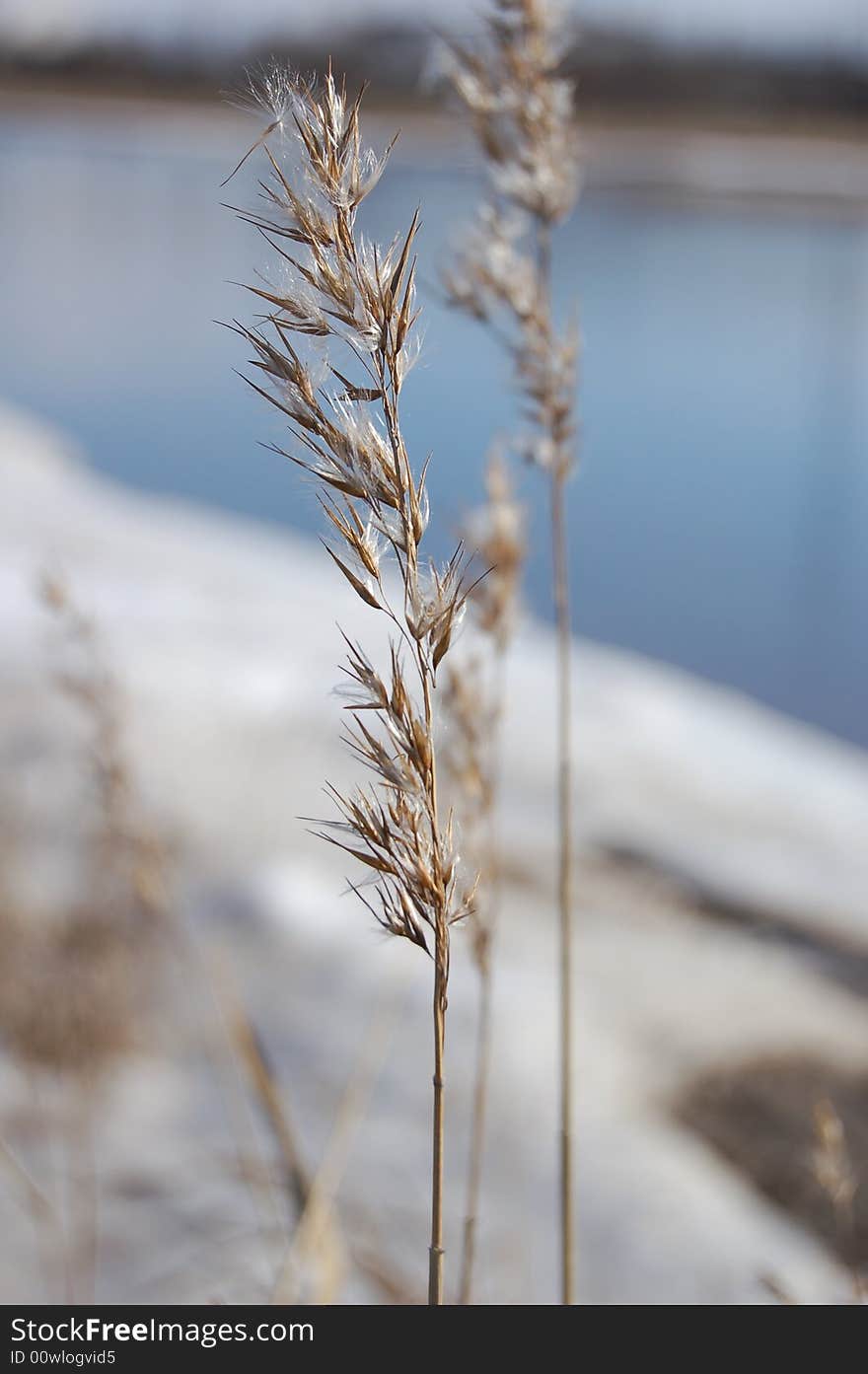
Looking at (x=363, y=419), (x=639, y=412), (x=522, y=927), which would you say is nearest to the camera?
A: (x=363, y=419)

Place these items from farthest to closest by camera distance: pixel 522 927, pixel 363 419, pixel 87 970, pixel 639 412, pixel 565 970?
pixel 639 412 → pixel 522 927 → pixel 87 970 → pixel 565 970 → pixel 363 419

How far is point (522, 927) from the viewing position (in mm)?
1804

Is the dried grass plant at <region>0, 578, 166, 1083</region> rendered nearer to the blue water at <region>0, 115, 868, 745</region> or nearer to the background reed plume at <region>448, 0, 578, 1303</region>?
the background reed plume at <region>448, 0, 578, 1303</region>

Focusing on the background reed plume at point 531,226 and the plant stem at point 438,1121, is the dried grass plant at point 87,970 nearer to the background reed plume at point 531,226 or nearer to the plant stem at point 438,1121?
the background reed plume at point 531,226

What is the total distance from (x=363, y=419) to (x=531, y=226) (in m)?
0.40

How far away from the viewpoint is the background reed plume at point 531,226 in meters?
0.64

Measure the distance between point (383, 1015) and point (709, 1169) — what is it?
394 mm

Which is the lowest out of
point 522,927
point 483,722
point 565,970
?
point 565,970

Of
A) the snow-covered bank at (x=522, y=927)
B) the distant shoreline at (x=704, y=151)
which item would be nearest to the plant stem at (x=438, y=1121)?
the snow-covered bank at (x=522, y=927)

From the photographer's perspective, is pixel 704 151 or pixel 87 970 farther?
pixel 704 151

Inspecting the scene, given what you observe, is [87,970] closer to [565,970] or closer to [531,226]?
[565,970]

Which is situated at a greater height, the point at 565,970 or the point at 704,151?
the point at 704,151

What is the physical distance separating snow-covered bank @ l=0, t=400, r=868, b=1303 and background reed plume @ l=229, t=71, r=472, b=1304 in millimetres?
534

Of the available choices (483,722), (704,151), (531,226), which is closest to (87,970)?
(483,722)
